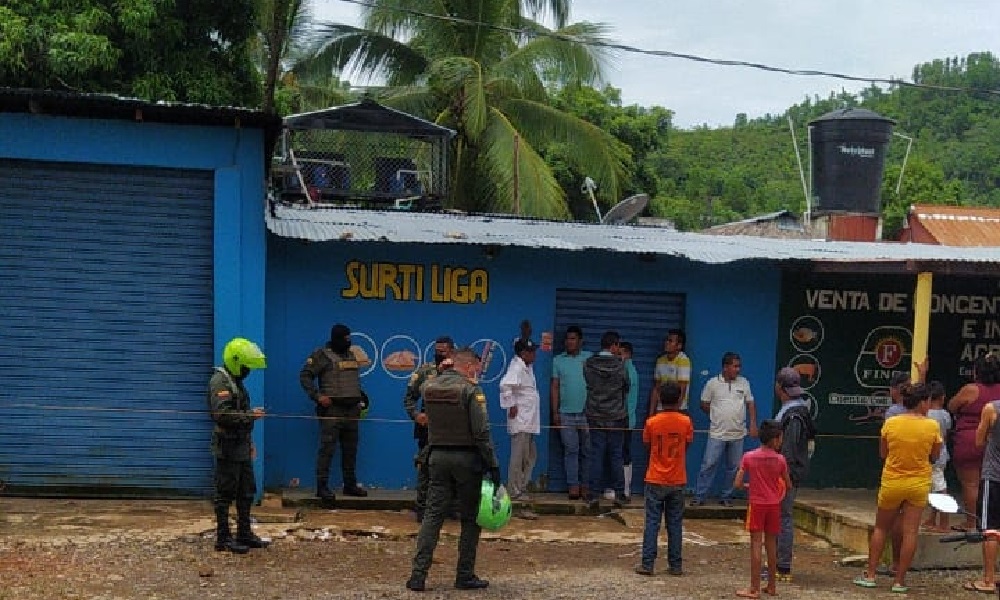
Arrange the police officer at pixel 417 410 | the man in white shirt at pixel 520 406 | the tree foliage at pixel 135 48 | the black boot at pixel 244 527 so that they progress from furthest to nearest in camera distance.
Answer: the tree foliage at pixel 135 48, the man in white shirt at pixel 520 406, the police officer at pixel 417 410, the black boot at pixel 244 527

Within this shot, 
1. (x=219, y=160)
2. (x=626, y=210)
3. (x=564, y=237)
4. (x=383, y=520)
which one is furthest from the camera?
(x=626, y=210)

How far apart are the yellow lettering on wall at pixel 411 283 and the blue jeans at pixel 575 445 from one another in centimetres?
145

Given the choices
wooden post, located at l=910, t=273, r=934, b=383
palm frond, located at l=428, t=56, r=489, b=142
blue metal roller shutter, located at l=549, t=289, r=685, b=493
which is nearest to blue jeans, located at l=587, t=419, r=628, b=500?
blue metal roller shutter, located at l=549, t=289, r=685, b=493

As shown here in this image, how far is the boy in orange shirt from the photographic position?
7914mm

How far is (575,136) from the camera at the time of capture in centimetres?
1856

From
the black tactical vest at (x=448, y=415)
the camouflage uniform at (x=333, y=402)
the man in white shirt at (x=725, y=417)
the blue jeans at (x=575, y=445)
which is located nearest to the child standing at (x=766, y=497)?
the black tactical vest at (x=448, y=415)

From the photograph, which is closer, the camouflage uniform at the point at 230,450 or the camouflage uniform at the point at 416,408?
the camouflage uniform at the point at 230,450

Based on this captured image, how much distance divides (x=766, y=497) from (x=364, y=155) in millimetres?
7978

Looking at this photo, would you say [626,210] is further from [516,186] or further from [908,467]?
[908,467]

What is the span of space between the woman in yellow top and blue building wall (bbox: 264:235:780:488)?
11.0ft

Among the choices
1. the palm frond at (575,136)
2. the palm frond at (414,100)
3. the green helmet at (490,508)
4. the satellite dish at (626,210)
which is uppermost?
the palm frond at (414,100)

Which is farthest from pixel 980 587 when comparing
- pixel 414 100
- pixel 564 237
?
pixel 414 100

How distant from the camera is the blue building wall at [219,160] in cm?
911

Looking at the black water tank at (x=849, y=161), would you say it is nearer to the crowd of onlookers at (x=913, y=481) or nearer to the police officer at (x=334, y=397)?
the crowd of onlookers at (x=913, y=481)
